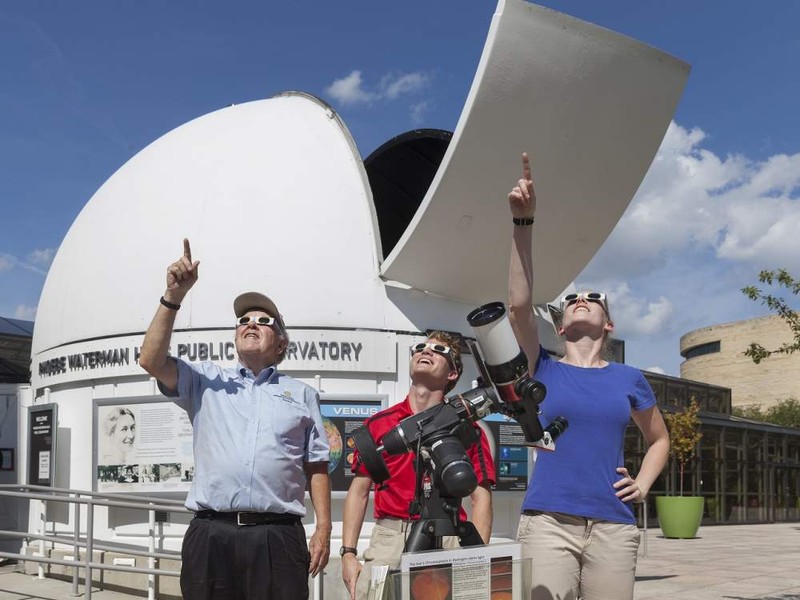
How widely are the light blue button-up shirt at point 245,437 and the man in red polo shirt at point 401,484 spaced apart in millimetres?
273

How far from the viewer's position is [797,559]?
14062 millimetres

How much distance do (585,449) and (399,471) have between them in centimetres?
91

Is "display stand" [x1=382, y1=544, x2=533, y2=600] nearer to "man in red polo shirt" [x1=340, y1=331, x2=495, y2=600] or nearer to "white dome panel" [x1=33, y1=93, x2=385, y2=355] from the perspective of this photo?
"man in red polo shirt" [x1=340, y1=331, x2=495, y2=600]

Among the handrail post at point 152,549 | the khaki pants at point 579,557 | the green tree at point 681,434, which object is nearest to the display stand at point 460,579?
the khaki pants at point 579,557

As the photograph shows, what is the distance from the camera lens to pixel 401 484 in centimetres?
388

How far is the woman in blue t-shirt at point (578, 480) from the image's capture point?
3291 millimetres

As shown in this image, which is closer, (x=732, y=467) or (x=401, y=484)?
(x=401, y=484)

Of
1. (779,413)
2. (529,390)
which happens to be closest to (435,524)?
(529,390)

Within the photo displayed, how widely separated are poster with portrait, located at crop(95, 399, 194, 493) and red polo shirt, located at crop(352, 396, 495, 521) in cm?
580

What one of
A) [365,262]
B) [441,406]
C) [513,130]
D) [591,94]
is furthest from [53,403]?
[441,406]

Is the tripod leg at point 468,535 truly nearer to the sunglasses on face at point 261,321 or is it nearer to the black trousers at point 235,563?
the black trousers at point 235,563

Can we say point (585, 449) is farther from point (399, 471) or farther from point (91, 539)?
point (91, 539)

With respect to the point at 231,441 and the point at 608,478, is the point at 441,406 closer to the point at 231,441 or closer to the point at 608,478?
the point at 608,478

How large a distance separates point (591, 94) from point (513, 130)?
75cm
